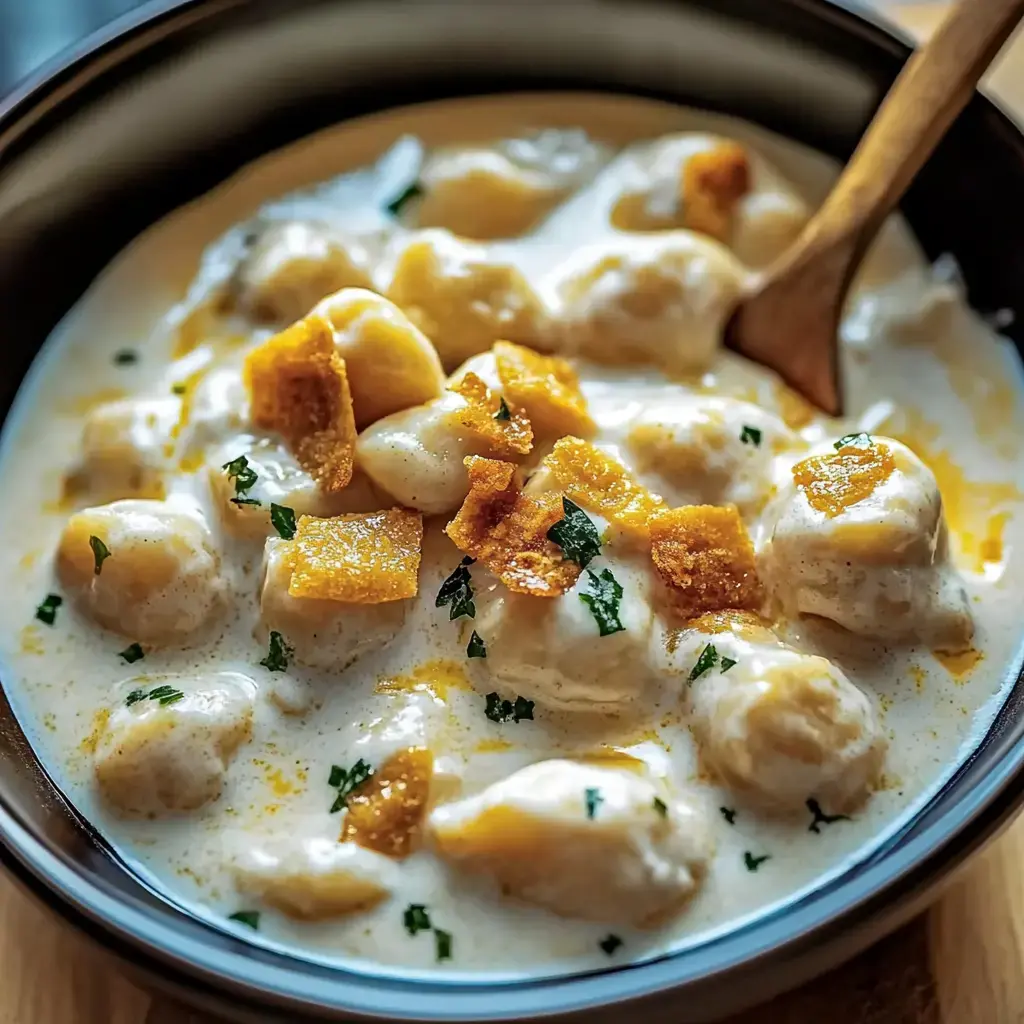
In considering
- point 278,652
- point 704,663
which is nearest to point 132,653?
point 278,652

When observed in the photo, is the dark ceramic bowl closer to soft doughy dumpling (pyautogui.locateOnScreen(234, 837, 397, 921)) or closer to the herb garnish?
soft doughy dumpling (pyautogui.locateOnScreen(234, 837, 397, 921))

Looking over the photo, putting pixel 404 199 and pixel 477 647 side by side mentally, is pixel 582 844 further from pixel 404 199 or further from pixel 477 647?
pixel 404 199

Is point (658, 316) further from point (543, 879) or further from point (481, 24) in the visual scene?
point (543, 879)

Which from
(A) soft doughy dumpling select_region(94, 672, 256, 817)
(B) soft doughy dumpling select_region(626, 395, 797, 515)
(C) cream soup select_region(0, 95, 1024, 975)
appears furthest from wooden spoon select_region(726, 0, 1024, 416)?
(A) soft doughy dumpling select_region(94, 672, 256, 817)

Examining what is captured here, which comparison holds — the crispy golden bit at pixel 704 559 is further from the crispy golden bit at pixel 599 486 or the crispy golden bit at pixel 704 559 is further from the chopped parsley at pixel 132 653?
the chopped parsley at pixel 132 653

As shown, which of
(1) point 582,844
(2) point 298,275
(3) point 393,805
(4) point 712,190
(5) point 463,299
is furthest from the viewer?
(4) point 712,190

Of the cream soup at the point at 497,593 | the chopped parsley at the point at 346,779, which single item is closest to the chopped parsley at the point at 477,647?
the cream soup at the point at 497,593
